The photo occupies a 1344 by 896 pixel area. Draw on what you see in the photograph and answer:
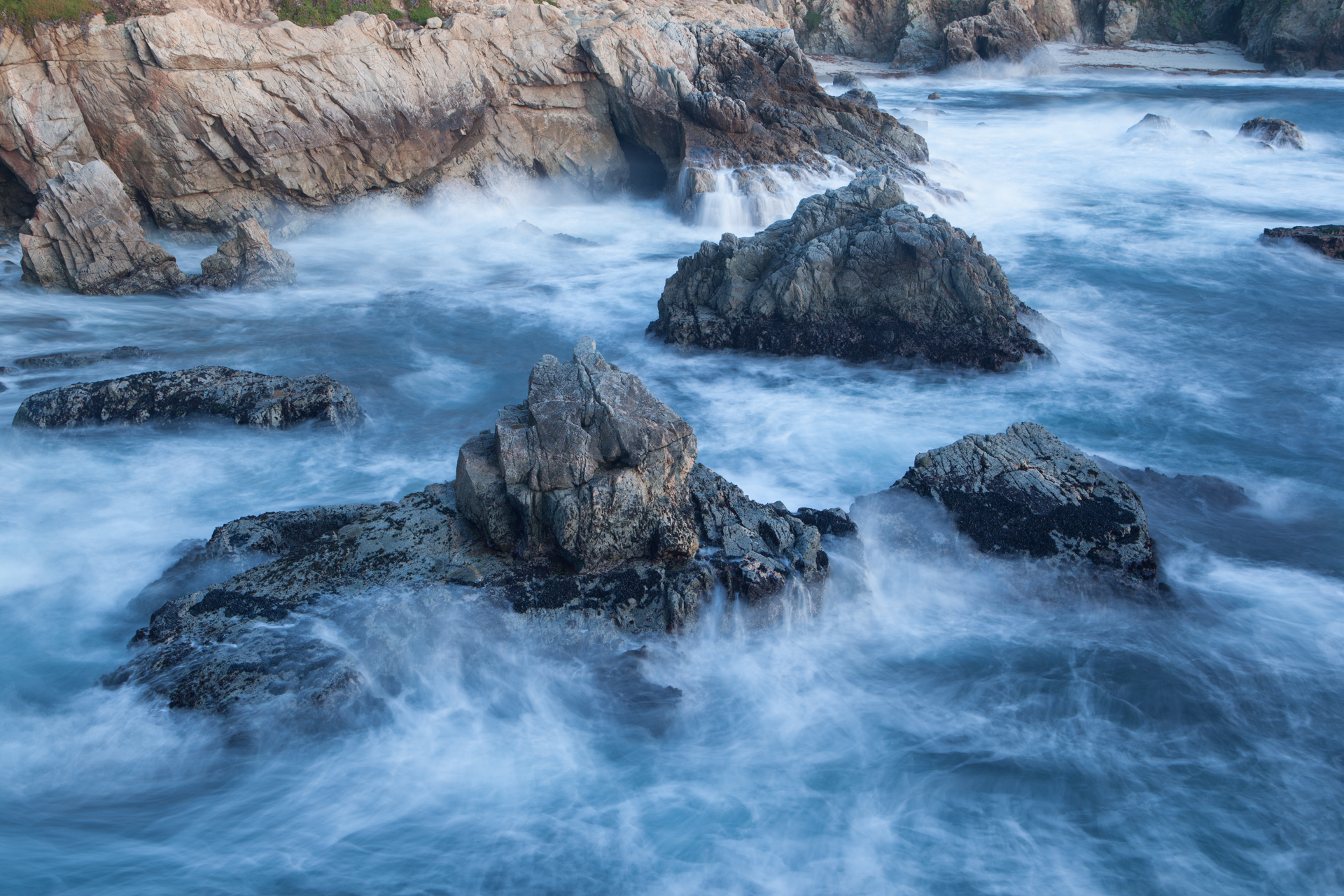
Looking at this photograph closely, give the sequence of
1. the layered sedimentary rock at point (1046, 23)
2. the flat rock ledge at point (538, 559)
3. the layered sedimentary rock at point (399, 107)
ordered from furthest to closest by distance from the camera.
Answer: the layered sedimentary rock at point (1046, 23) < the layered sedimentary rock at point (399, 107) < the flat rock ledge at point (538, 559)

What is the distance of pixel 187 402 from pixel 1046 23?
133 ft

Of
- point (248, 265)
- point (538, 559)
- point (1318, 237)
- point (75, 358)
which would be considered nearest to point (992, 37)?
point (1318, 237)

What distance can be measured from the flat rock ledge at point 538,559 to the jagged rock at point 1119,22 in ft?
137

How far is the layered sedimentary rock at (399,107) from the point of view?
16.5 metres

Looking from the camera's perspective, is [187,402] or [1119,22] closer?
[187,402]

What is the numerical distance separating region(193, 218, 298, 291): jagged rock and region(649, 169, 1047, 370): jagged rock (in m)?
7.15

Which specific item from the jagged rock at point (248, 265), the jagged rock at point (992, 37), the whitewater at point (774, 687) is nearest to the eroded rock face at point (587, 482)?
the whitewater at point (774, 687)

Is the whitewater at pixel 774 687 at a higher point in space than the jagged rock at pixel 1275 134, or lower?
lower

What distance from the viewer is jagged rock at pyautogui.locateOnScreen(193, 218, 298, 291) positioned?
15352 mm

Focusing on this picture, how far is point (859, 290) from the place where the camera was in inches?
491

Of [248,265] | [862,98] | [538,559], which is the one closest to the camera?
[538,559]

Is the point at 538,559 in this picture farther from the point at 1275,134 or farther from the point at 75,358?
the point at 1275,134

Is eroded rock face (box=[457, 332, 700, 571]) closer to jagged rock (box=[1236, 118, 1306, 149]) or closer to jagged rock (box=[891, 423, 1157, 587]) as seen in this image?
jagged rock (box=[891, 423, 1157, 587])

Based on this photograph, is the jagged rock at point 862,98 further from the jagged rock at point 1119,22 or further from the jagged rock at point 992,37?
the jagged rock at point 1119,22
